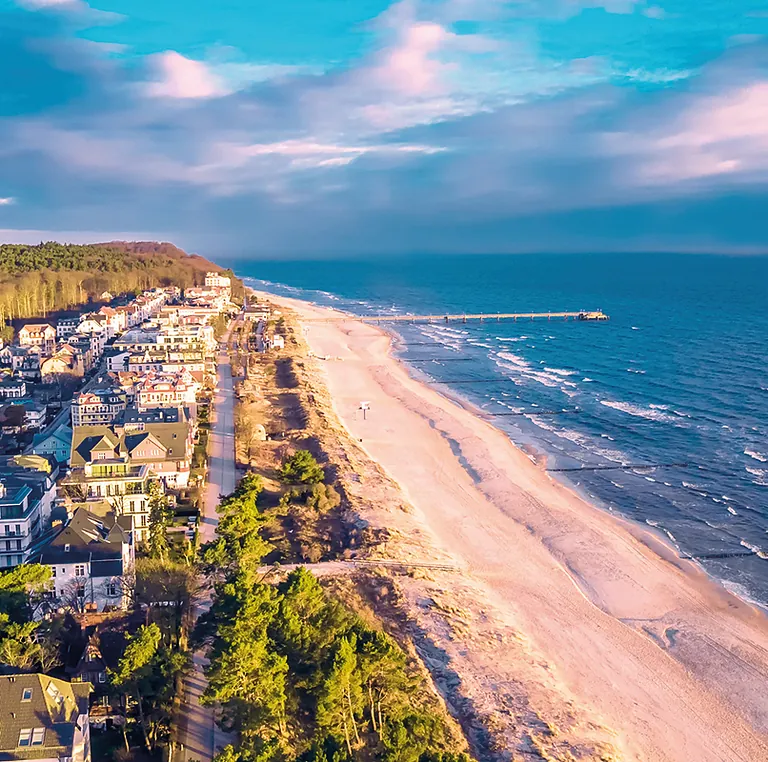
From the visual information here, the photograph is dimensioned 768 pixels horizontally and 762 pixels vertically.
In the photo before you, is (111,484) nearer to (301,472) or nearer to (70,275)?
(301,472)

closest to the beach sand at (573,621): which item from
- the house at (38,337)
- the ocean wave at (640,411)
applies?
the ocean wave at (640,411)

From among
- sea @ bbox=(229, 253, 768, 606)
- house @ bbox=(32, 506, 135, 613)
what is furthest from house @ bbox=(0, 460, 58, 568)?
sea @ bbox=(229, 253, 768, 606)

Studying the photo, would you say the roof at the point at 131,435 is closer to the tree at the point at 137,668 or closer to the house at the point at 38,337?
the tree at the point at 137,668

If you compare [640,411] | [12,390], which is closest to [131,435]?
[12,390]

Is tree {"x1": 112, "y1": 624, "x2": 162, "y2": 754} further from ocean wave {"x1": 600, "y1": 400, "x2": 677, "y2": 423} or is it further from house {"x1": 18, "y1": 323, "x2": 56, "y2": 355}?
house {"x1": 18, "y1": 323, "x2": 56, "y2": 355}

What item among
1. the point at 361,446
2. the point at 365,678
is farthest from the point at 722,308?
the point at 365,678

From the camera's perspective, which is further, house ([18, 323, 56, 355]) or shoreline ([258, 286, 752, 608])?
house ([18, 323, 56, 355])
